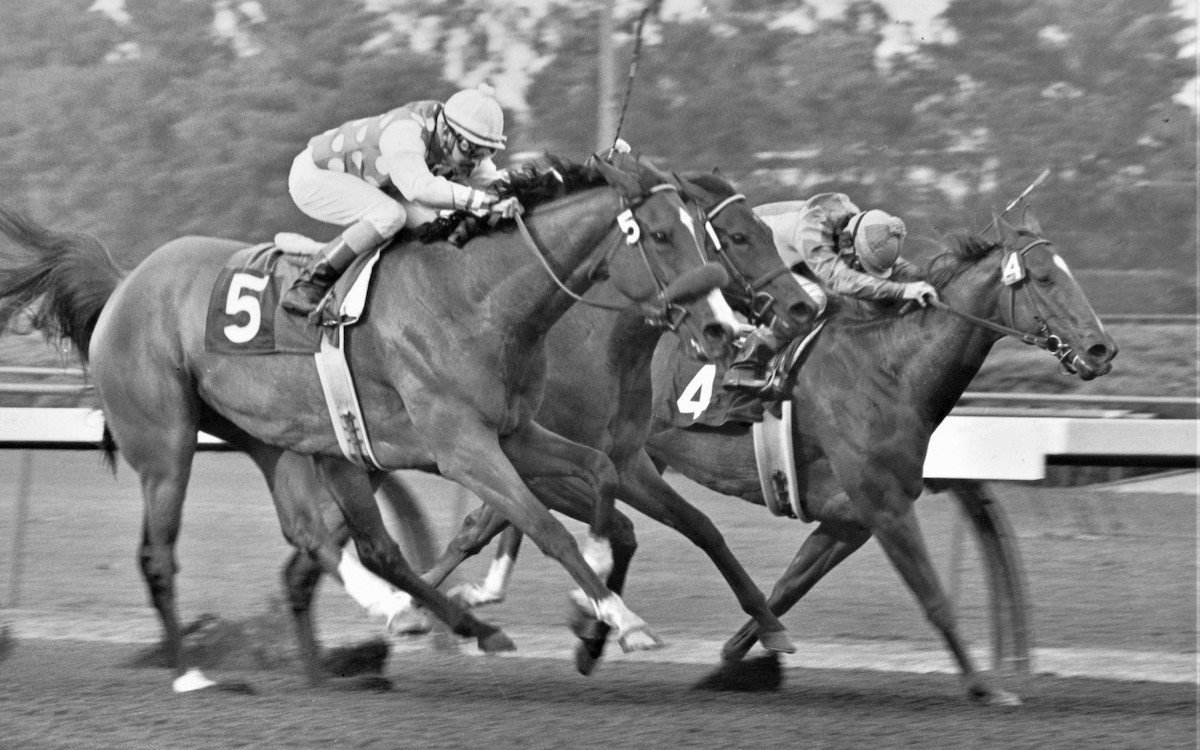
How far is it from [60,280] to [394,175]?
1703 mm

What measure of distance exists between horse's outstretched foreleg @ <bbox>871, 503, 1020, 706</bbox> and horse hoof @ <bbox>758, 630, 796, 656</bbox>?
0.42 m

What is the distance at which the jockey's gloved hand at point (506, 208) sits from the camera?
4793 mm

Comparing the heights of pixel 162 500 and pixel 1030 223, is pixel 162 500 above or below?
below

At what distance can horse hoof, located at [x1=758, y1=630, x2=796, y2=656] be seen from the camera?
5251 mm

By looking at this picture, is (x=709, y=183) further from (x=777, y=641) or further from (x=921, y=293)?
(x=777, y=641)

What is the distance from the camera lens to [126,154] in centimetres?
1018

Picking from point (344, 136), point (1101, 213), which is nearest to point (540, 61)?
point (1101, 213)

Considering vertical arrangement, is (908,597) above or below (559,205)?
below

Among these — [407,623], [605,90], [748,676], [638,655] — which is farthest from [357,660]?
[605,90]

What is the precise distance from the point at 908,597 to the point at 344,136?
3.68 meters

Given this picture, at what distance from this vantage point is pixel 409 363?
4.86 metres

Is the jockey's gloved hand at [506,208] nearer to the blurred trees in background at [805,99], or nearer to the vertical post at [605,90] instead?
the vertical post at [605,90]

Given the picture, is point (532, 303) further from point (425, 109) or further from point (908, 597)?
point (908, 597)

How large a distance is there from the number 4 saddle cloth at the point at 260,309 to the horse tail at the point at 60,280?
78cm
